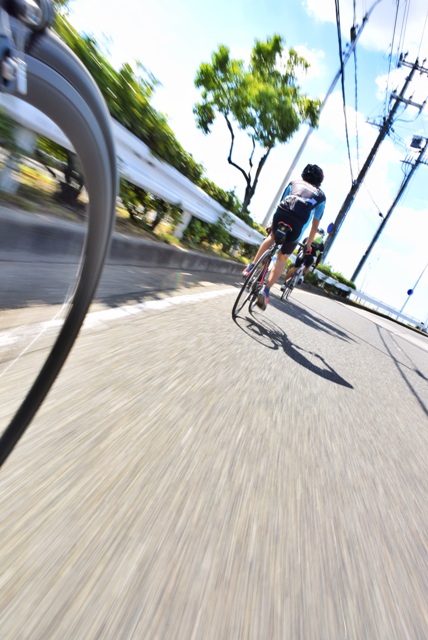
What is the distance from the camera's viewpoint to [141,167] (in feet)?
16.4

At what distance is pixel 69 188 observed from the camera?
1.25 meters

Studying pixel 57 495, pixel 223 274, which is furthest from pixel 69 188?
pixel 223 274

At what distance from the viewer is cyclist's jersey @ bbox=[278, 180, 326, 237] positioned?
5.11m

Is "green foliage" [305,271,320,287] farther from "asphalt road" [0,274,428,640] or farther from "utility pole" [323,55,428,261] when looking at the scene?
"asphalt road" [0,274,428,640]

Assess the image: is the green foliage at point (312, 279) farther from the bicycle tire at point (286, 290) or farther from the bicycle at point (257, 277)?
the bicycle at point (257, 277)

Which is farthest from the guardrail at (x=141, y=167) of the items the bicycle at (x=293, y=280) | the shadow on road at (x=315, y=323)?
the shadow on road at (x=315, y=323)

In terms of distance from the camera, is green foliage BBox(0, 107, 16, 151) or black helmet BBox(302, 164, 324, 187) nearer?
green foliage BBox(0, 107, 16, 151)

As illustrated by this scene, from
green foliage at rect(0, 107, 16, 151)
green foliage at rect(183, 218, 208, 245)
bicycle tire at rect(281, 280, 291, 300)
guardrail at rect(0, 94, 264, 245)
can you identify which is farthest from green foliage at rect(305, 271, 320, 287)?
green foliage at rect(0, 107, 16, 151)

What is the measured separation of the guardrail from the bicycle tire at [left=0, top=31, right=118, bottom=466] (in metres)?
0.04

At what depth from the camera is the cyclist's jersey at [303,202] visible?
511 cm

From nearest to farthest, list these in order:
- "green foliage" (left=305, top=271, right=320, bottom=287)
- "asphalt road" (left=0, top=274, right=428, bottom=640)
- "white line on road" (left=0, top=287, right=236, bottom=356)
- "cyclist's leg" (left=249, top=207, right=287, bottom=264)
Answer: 1. "asphalt road" (left=0, top=274, right=428, bottom=640)
2. "white line on road" (left=0, top=287, right=236, bottom=356)
3. "cyclist's leg" (left=249, top=207, right=287, bottom=264)
4. "green foliage" (left=305, top=271, right=320, bottom=287)

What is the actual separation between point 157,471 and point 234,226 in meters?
9.00

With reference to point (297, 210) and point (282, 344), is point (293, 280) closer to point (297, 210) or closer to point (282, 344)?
point (297, 210)

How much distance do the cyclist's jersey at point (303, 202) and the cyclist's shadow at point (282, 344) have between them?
130cm
